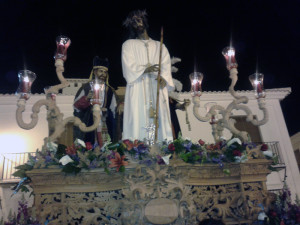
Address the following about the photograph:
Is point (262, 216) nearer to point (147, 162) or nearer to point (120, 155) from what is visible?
point (147, 162)

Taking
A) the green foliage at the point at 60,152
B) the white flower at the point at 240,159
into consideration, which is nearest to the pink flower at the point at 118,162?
the green foliage at the point at 60,152

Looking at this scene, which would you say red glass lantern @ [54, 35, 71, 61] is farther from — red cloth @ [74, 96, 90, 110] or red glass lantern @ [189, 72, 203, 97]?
red glass lantern @ [189, 72, 203, 97]

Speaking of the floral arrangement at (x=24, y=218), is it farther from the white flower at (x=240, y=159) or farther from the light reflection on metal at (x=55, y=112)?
the white flower at (x=240, y=159)

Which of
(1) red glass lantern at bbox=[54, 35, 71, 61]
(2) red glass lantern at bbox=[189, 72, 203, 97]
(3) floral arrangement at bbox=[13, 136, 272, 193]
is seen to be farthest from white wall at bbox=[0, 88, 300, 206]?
(1) red glass lantern at bbox=[54, 35, 71, 61]

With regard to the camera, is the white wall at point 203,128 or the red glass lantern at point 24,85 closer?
the red glass lantern at point 24,85

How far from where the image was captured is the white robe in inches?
178

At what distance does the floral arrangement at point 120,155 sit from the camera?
10.2 feet

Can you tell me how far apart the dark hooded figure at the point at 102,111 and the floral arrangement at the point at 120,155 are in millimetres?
1623

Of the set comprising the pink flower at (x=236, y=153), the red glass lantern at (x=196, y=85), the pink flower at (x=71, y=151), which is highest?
the red glass lantern at (x=196, y=85)

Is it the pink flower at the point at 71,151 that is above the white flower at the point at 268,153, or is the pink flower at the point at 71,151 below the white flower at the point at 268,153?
above

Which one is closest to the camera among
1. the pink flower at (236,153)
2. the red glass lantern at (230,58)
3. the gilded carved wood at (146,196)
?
the gilded carved wood at (146,196)

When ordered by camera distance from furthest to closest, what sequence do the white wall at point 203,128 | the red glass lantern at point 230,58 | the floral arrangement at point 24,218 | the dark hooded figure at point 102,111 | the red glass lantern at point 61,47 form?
the white wall at point 203,128 → the dark hooded figure at point 102,111 → the red glass lantern at point 230,58 → the red glass lantern at point 61,47 → the floral arrangement at point 24,218

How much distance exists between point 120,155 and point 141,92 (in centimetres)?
178

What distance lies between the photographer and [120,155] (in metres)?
3.27
